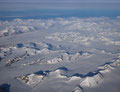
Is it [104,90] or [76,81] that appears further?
[76,81]

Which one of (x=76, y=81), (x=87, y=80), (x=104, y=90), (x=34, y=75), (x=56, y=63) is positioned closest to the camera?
(x=104, y=90)

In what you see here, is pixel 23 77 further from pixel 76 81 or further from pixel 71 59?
pixel 71 59

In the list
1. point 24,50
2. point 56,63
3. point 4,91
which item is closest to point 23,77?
point 4,91

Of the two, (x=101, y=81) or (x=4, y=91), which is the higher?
(x=101, y=81)

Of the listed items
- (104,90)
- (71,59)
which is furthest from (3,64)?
(104,90)

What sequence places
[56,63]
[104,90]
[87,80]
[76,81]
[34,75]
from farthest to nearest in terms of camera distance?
[56,63] < [34,75] < [76,81] < [87,80] < [104,90]

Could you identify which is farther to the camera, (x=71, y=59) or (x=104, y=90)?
(x=71, y=59)

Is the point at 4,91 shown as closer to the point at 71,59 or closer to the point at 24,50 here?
the point at 71,59

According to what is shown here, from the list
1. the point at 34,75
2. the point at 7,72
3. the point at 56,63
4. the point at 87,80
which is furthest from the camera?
the point at 56,63

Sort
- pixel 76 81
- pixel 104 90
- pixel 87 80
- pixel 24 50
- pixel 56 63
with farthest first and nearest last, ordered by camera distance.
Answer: pixel 24 50, pixel 56 63, pixel 76 81, pixel 87 80, pixel 104 90
